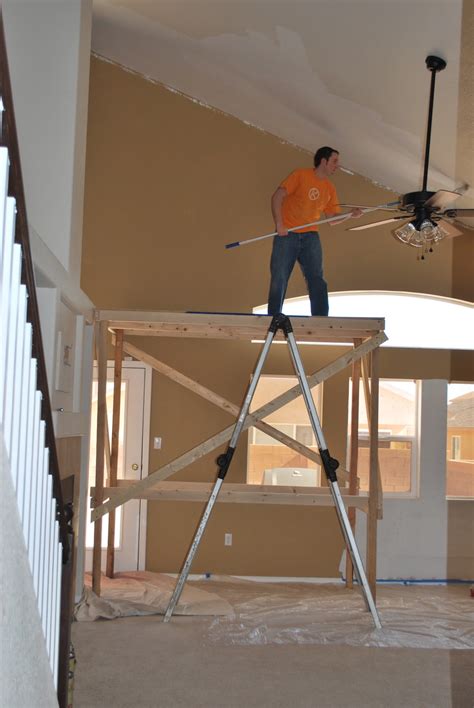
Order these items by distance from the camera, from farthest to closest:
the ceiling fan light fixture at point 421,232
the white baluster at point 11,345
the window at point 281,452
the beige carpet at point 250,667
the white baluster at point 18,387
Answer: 1. the window at point 281,452
2. the ceiling fan light fixture at point 421,232
3. the beige carpet at point 250,667
4. the white baluster at point 18,387
5. the white baluster at point 11,345

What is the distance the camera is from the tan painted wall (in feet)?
22.6

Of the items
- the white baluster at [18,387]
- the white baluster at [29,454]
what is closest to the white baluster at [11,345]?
the white baluster at [18,387]

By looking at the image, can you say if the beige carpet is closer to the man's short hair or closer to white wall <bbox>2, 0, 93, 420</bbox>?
white wall <bbox>2, 0, 93, 420</bbox>

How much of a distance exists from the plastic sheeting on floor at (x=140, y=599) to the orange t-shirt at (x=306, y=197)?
9.57 ft

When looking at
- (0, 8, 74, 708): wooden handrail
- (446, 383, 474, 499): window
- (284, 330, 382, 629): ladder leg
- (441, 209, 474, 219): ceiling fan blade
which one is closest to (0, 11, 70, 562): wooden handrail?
(0, 8, 74, 708): wooden handrail

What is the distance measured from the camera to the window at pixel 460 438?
730cm

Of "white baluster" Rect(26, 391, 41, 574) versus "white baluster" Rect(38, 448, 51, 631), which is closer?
"white baluster" Rect(26, 391, 41, 574)

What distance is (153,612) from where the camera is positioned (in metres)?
5.30

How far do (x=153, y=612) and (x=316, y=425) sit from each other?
189 centimetres

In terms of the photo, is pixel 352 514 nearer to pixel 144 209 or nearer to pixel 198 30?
pixel 144 209

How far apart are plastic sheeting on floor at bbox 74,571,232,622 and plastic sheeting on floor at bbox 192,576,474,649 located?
0.64ft

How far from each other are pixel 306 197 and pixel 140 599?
11.1 feet

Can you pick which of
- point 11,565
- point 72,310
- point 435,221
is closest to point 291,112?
point 435,221

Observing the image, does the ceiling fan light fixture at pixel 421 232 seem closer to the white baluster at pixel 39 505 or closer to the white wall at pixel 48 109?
the white wall at pixel 48 109
